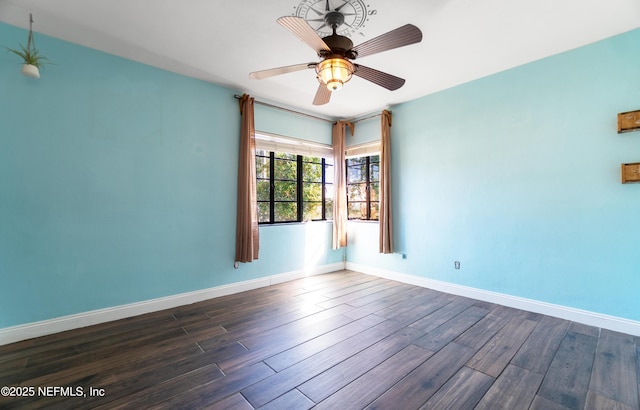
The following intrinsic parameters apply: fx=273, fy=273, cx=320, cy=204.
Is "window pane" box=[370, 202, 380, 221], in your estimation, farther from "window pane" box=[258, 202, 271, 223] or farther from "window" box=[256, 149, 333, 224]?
"window pane" box=[258, 202, 271, 223]

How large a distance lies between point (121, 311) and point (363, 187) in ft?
12.5

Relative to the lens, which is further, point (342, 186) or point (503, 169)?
point (342, 186)

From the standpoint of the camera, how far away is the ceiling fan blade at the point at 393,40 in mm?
1723

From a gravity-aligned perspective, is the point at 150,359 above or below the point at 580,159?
below

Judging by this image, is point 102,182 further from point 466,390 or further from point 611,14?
point 611,14

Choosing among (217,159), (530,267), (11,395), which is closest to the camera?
(11,395)

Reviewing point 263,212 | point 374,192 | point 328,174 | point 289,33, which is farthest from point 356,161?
point 289,33

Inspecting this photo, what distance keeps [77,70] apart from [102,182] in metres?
1.11

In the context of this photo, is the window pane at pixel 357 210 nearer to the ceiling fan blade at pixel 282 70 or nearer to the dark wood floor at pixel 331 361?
the dark wood floor at pixel 331 361

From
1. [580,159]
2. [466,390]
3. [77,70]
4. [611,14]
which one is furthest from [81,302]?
[611,14]

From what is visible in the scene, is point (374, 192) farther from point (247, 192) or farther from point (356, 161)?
point (247, 192)

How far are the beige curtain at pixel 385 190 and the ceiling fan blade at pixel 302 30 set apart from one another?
2.55 m

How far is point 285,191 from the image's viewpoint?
4.41 m

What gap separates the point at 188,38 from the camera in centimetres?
258
